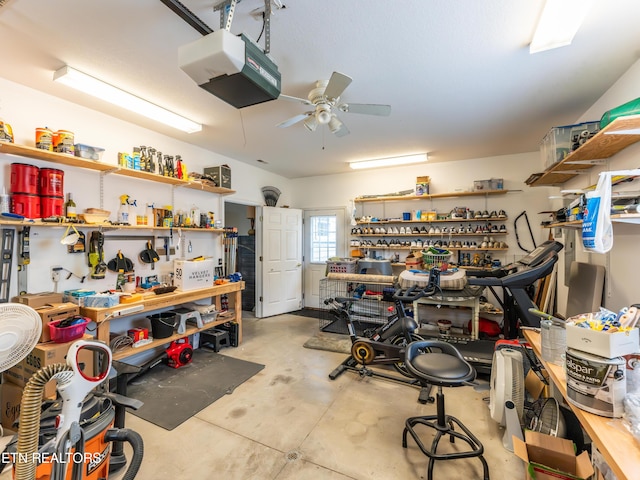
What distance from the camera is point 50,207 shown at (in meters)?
2.46

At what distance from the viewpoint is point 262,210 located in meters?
5.24

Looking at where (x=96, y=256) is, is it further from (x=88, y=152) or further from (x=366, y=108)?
(x=366, y=108)

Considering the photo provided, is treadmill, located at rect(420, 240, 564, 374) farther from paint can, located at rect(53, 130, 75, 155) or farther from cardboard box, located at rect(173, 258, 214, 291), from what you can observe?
paint can, located at rect(53, 130, 75, 155)

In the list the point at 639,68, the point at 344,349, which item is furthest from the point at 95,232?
the point at 639,68

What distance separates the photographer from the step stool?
12.3 ft

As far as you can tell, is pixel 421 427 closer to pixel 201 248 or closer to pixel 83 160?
pixel 201 248

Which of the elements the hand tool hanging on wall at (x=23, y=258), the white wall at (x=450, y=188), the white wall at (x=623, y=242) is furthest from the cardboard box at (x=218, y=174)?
the white wall at (x=623, y=242)

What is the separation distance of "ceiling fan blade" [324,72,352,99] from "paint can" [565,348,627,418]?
6.39ft

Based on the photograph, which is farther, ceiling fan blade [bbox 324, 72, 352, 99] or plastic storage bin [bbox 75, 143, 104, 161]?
plastic storage bin [bbox 75, 143, 104, 161]

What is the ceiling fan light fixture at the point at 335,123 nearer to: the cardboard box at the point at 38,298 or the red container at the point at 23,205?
the red container at the point at 23,205

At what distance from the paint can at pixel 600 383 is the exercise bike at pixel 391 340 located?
143 centimetres

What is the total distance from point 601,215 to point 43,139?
4.05 meters

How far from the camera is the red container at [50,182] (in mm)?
2449

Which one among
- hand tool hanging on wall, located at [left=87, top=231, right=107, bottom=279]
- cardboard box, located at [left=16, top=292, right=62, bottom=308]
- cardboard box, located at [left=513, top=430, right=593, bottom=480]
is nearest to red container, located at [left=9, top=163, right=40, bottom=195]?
hand tool hanging on wall, located at [left=87, top=231, right=107, bottom=279]
